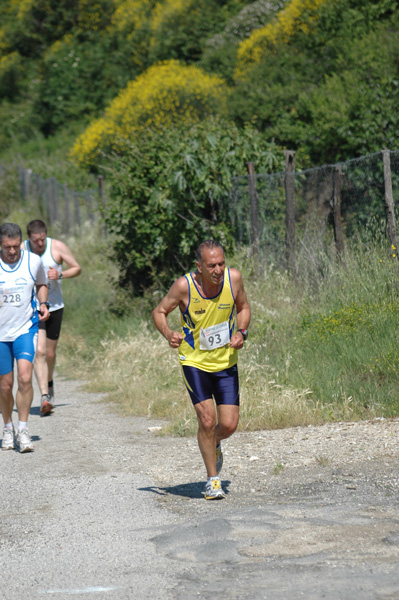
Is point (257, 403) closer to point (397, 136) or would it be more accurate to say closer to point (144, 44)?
point (397, 136)

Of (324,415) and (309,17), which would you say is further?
(309,17)

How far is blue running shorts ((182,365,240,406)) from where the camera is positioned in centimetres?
642

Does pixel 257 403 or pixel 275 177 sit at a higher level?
pixel 275 177

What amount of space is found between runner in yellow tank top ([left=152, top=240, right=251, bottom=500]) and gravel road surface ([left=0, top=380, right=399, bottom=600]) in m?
0.49

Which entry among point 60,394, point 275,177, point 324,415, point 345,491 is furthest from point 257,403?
point 275,177

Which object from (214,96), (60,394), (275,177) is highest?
(214,96)

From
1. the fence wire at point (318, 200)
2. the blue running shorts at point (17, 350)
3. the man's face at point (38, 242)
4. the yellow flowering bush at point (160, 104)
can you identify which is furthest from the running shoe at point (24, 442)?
the yellow flowering bush at point (160, 104)

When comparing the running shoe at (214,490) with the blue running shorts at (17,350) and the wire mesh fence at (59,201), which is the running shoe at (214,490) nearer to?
the blue running shorts at (17,350)

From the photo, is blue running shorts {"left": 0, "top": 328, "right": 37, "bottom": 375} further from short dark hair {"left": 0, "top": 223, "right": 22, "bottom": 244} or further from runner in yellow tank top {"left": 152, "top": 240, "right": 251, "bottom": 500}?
runner in yellow tank top {"left": 152, "top": 240, "right": 251, "bottom": 500}

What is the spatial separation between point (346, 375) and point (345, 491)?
2614mm

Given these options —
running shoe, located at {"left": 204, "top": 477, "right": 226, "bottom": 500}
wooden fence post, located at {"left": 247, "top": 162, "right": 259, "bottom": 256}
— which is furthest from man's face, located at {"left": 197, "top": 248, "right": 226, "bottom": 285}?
wooden fence post, located at {"left": 247, "top": 162, "right": 259, "bottom": 256}

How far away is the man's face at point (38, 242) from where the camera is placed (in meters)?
10.1

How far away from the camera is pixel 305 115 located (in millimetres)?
18969

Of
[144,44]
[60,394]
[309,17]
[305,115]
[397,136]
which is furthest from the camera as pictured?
[144,44]
